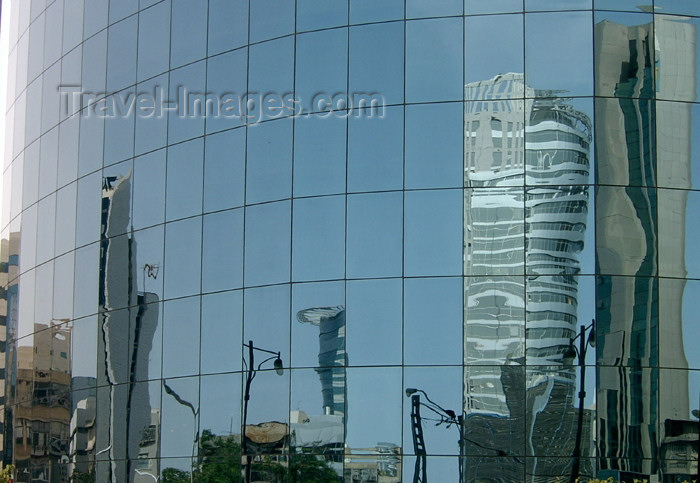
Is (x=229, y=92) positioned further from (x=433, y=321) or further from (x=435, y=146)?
(x=433, y=321)

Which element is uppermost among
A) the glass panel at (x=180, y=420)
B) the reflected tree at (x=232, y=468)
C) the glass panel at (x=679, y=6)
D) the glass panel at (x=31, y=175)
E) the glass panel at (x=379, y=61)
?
the glass panel at (x=679, y=6)

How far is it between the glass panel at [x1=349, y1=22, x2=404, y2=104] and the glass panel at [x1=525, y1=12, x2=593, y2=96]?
3.46 m

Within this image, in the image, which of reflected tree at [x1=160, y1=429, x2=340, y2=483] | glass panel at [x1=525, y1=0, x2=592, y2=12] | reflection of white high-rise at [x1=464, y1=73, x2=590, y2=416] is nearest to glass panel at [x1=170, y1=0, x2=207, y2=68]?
reflection of white high-rise at [x1=464, y1=73, x2=590, y2=416]

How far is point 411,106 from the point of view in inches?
1118

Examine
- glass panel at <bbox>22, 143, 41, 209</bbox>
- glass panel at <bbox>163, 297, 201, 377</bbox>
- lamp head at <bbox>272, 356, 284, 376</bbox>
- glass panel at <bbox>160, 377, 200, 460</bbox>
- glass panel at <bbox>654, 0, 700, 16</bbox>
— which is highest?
glass panel at <bbox>654, 0, 700, 16</bbox>

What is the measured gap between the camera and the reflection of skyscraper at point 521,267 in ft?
85.3

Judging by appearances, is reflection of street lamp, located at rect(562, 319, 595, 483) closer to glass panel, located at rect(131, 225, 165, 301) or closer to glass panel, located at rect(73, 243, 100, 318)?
glass panel, located at rect(131, 225, 165, 301)

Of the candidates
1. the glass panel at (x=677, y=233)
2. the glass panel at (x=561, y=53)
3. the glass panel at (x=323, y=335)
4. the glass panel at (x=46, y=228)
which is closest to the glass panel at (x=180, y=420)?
the glass panel at (x=323, y=335)

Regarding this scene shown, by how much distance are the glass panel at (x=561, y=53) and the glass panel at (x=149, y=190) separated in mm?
11960

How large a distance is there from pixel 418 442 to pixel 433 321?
3.07 m

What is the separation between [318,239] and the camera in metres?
28.7

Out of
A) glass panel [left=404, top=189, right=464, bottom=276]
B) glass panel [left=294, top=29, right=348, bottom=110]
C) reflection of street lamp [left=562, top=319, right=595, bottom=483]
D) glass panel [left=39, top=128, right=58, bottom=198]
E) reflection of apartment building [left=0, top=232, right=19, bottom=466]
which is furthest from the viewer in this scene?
reflection of apartment building [left=0, top=232, right=19, bottom=466]

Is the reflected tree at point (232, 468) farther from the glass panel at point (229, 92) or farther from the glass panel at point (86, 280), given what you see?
the glass panel at point (229, 92)

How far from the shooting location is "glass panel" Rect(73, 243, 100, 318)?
34844 mm
